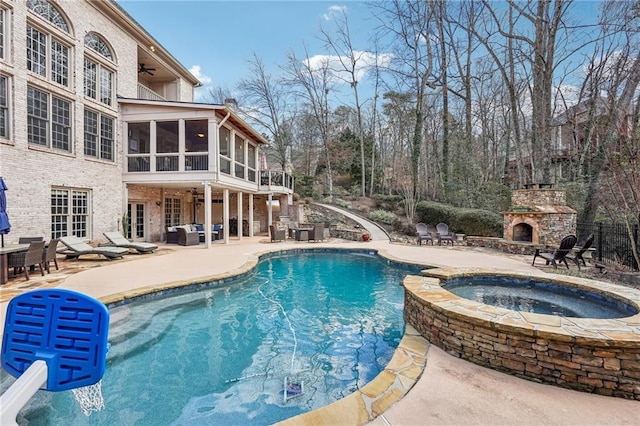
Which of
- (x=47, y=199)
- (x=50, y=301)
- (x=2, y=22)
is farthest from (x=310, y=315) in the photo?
(x=2, y=22)

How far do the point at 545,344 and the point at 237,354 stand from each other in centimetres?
360

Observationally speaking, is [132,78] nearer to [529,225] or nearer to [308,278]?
[308,278]

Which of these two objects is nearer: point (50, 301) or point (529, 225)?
point (50, 301)

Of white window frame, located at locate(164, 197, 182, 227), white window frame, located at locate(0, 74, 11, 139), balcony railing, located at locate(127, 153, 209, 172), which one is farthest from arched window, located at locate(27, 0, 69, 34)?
white window frame, located at locate(164, 197, 182, 227)

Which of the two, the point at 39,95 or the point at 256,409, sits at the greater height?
the point at 39,95

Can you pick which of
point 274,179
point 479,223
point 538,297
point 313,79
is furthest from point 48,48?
point 313,79

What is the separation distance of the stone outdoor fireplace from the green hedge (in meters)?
1.96

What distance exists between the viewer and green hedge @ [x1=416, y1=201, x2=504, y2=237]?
1353 cm

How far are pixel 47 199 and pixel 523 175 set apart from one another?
72.1 feet

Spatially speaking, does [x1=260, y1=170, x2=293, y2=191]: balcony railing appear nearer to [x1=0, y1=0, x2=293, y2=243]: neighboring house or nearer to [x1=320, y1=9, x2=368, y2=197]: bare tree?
[x1=0, y1=0, x2=293, y2=243]: neighboring house

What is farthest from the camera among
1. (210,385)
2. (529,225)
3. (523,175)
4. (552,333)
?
(523,175)

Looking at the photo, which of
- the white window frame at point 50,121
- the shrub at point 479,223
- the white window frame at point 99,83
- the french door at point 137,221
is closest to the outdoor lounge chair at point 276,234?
the french door at point 137,221

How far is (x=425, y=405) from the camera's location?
2498 mm

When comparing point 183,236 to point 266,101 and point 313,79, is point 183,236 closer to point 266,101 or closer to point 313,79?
point 266,101
